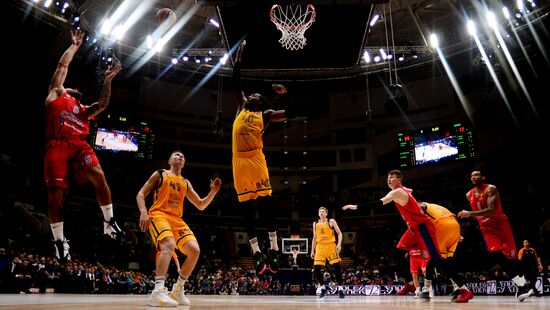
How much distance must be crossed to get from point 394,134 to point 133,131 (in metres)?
17.2

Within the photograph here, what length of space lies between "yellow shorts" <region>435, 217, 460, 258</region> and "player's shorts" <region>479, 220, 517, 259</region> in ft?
2.21

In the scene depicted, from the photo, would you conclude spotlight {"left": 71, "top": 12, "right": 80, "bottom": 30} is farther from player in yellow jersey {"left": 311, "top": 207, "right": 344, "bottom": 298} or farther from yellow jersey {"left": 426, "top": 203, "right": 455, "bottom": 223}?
yellow jersey {"left": 426, "top": 203, "right": 455, "bottom": 223}

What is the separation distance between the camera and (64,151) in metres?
5.29

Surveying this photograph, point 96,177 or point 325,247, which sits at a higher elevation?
point 325,247

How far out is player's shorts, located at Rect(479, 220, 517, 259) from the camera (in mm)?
7438

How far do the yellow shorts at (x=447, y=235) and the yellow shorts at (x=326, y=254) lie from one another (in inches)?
165

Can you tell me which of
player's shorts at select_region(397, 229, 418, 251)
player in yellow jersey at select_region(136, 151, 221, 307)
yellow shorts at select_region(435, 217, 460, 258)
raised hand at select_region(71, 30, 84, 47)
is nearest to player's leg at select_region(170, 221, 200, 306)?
player in yellow jersey at select_region(136, 151, 221, 307)

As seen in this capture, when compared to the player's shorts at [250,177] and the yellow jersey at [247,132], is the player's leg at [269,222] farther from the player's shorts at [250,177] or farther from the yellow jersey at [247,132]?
the yellow jersey at [247,132]

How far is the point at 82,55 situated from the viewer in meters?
21.8

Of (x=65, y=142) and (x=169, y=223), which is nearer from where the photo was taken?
(x=65, y=142)

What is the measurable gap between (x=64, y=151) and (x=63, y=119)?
383 millimetres

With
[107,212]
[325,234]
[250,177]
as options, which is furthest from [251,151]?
[325,234]

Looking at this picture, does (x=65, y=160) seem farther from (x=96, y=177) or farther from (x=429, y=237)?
(x=429, y=237)

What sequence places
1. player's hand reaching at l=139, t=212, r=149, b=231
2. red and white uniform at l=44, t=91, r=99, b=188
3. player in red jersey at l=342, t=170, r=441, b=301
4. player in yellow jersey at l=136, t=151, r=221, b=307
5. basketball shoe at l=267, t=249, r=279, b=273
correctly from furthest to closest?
basketball shoe at l=267, t=249, r=279, b=273, player in red jersey at l=342, t=170, r=441, b=301, red and white uniform at l=44, t=91, r=99, b=188, player in yellow jersey at l=136, t=151, r=221, b=307, player's hand reaching at l=139, t=212, r=149, b=231
